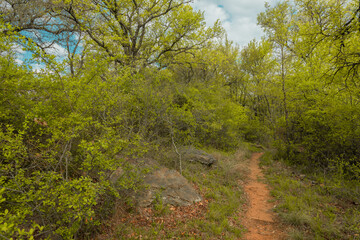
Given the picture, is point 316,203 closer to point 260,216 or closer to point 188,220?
point 260,216

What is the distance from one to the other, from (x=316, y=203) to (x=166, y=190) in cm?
536

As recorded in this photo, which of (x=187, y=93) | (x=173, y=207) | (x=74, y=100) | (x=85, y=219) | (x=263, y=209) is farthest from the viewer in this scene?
(x=187, y=93)

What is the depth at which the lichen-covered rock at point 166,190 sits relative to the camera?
557 cm

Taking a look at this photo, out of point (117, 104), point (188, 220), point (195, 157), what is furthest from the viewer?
point (195, 157)

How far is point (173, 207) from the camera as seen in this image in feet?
18.8

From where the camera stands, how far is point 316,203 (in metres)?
6.25

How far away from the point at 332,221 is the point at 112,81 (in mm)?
7659

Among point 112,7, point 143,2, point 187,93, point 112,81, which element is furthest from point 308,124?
point 112,7

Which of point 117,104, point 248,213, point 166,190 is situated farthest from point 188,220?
point 117,104

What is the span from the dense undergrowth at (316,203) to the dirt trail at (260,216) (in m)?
0.34

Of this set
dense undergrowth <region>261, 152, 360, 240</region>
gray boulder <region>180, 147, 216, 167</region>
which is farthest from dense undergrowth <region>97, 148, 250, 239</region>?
gray boulder <region>180, 147, 216, 167</region>

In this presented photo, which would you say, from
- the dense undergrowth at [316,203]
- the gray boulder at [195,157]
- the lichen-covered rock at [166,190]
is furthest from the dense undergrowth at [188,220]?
the gray boulder at [195,157]

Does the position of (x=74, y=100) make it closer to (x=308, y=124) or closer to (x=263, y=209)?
(x=263, y=209)

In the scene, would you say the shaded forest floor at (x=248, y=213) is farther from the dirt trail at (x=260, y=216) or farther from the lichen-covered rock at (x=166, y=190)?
the lichen-covered rock at (x=166, y=190)
